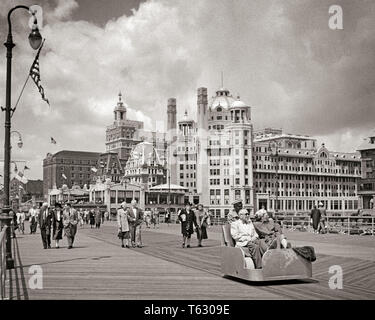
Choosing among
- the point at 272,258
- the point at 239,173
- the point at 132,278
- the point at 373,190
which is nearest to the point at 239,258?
the point at 272,258

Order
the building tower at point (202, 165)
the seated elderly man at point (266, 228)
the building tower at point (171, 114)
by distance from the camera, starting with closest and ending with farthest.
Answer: the seated elderly man at point (266, 228) → the building tower at point (202, 165) → the building tower at point (171, 114)

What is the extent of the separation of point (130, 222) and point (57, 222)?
3.27 meters

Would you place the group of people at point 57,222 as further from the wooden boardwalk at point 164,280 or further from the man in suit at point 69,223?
the wooden boardwalk at point 164,280

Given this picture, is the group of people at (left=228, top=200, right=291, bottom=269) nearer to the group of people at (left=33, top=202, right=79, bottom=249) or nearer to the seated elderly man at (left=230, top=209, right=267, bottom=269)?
the seated elderly man at (left=230, top=209, right=267, bottom=269)

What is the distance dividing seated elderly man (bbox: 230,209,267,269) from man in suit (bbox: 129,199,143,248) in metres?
10.7

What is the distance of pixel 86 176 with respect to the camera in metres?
169

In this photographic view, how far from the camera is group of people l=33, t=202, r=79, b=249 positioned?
71.6 feet

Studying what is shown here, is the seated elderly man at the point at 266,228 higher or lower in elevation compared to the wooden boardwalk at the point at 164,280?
higher

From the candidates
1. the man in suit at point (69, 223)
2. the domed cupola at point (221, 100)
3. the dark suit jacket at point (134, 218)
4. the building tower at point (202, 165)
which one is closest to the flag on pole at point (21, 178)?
the man in suit at point (69, 223)

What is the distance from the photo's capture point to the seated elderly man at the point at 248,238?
11.4 metres

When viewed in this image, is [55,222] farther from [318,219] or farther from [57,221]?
[318,219]

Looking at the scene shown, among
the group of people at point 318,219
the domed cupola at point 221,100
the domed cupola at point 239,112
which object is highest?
the domed cupola at point 221,100

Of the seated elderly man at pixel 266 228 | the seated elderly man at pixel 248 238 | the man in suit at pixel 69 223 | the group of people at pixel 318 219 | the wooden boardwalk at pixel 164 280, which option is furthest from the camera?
the group of people at pixel 318 219
